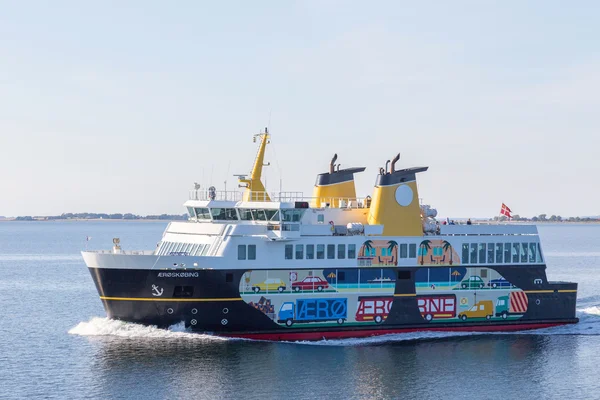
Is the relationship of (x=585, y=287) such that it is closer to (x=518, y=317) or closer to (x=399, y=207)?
(x=518, y=317)

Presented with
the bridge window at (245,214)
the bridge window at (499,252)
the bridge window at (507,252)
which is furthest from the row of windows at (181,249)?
the bridge window at (507,252)

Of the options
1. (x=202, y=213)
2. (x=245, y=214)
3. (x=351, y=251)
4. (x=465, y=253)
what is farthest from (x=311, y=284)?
(x=465, y=253)

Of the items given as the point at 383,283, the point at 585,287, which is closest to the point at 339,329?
the point at 383,283

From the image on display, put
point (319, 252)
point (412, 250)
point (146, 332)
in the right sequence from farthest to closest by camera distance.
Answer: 1. point (412, 250)
2. point (319, 252)
3. point (146, 332)

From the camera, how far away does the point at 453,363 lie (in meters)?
35.6

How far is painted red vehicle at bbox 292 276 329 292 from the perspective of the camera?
37938 millimetres

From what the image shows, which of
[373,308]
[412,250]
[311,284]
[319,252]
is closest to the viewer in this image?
[311,284]

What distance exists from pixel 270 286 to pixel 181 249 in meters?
4.80

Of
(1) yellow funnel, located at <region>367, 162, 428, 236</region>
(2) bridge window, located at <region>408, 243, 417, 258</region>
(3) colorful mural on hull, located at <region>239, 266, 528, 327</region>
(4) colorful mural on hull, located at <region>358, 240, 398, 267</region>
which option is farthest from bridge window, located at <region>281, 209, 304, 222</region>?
(2) bridge window, located at <region>408, 243, 417, 258</region>

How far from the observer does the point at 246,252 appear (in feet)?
122

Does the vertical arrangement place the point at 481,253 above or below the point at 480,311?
above

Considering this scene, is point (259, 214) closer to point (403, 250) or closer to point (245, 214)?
point (245, 214)

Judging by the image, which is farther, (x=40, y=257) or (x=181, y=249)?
(x=40, y=257)

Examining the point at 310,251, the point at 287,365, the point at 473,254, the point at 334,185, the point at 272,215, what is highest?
the point at 334,185
